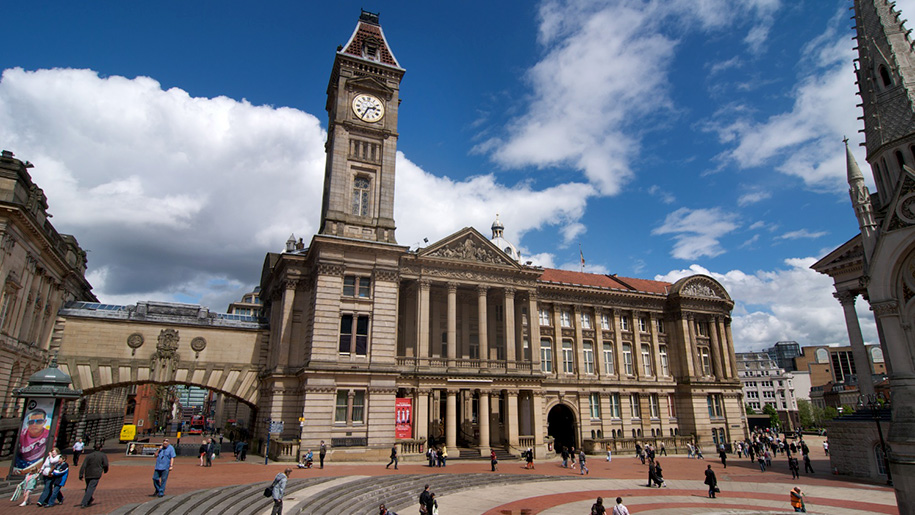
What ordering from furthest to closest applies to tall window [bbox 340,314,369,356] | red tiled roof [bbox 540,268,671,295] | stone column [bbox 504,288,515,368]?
red tiled roof [bbox 540,268,671,295], stone column [bbox 504,288,515,368], tall window [bbox 340,314,369,356]

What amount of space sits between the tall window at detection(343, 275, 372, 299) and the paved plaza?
12.2 meters

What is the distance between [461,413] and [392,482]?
1953cm

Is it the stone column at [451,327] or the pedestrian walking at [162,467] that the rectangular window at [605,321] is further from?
the pedestrian walking at [162,467]

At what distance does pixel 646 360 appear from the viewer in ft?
177

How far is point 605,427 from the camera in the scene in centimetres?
4916

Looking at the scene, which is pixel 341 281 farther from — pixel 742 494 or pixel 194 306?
pixel 742 494

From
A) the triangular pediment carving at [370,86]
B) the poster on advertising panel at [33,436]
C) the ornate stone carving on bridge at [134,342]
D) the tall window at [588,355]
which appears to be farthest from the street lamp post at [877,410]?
the ornate stone carving on bridge at [134,342]

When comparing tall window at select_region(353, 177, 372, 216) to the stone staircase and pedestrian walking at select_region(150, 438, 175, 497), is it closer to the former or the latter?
the stone staircase

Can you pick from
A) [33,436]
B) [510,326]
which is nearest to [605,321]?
[510,326]

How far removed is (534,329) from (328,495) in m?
26.4

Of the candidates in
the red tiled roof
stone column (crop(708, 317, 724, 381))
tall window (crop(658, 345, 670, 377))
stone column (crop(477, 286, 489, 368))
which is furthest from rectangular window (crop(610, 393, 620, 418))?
stone column (crop(477, 286, 489, 368))

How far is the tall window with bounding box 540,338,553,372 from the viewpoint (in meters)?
49.0

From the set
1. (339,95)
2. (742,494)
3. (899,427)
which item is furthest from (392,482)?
(339,95)

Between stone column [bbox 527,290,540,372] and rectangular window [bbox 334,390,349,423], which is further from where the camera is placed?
stone column [bbox 527,290,540,372]
